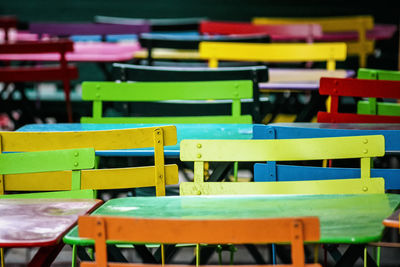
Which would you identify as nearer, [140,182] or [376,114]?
[140,182]

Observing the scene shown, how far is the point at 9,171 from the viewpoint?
2.64 meters

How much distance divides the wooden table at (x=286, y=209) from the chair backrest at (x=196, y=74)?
1.59 m

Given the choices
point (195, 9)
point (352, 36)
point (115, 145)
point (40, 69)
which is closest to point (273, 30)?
point (352, 36)

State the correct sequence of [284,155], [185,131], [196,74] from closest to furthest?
[284,155]
[185,131]
[196,74]

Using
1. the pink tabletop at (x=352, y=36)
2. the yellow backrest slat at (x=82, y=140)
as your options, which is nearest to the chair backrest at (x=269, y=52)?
the pink tabletop at (x=352, y=36)

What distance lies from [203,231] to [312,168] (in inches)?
43.2

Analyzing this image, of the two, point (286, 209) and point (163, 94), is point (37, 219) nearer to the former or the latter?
point (286, 209)

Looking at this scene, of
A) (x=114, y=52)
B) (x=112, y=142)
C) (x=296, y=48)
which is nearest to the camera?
(x=112, y=142)

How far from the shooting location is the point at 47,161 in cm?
260

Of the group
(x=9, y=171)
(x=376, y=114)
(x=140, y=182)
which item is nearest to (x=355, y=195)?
(x=140, y=182)

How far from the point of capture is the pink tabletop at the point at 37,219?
1993 mm

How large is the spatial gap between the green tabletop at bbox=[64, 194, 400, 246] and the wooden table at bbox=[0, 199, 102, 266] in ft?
0.21

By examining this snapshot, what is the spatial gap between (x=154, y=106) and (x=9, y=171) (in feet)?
5.06

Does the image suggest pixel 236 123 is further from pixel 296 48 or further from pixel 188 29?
pixel 188 29
